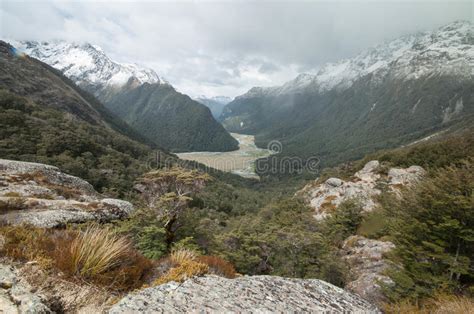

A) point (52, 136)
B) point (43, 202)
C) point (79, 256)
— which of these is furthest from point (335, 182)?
point (52, 136)

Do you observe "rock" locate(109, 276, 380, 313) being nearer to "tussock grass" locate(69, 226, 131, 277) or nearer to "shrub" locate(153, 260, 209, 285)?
"shrub" locate(153, 260, 209, 285)

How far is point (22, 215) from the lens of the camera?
8961 mm

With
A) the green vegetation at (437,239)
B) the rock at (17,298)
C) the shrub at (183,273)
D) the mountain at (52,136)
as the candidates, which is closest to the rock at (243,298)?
the shrub at (183,273)

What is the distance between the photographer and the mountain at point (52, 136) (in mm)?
51938

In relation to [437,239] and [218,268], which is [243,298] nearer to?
[218,268]

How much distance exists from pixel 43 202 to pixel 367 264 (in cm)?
1793

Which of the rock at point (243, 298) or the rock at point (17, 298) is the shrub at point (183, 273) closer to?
the rock at point (243, 298)

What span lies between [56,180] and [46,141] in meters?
53.4

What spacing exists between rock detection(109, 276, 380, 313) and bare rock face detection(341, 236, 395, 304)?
6027 mm

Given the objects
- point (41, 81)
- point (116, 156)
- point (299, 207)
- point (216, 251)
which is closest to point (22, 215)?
point (216, 251)

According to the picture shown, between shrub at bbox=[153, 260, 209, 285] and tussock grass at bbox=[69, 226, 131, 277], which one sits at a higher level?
tussock grass at bbox=[69, 226, 131, 277]

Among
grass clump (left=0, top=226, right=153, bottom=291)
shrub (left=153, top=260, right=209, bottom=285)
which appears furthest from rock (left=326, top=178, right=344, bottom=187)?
grass clump (left=0, top=226, right=153, bottom=291)

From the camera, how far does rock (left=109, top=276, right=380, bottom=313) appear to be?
3.58 metres

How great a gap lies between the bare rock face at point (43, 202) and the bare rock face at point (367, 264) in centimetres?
1166
